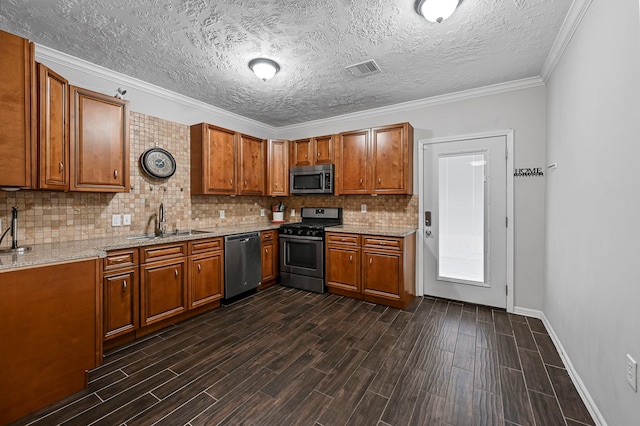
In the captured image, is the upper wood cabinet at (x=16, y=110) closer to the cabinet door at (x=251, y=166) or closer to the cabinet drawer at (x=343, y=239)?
the cabinet door at (x=251, y=166)

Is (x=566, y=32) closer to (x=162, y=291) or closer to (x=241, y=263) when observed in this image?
(x=241, y=263)

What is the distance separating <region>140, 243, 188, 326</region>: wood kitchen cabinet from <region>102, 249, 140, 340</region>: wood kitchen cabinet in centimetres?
6

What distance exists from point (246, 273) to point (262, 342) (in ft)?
4.14

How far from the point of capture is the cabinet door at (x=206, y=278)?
303cm

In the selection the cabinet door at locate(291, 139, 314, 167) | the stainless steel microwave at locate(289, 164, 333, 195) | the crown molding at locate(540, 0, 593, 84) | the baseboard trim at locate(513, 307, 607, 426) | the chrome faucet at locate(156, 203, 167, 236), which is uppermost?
the crown molding at locate(540, 0, 593, 84)

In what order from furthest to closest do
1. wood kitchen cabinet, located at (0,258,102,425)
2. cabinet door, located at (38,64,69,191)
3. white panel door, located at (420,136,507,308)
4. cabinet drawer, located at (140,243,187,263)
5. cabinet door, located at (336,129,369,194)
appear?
cabinet door, located at (336,129,369,194), white panel door, located at (420,136,507,308), cabinet drawer, located at (140,243,187,263), cabinet door, located at (38,64,69,191), wood kitchen cabinet, located at (0,258,102,425)

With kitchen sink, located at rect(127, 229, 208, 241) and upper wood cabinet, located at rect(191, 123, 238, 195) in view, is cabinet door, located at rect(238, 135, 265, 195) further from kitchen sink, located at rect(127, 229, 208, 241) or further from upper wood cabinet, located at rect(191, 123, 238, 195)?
kitchen sink, located at rect(127, 229, 208, 241)

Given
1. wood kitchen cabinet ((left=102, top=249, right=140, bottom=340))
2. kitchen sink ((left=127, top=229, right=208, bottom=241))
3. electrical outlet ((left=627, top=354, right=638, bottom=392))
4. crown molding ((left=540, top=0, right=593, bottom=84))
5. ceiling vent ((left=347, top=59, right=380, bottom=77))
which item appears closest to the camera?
electrical outlet ((left=627, top=354, right=638, bottom=392))

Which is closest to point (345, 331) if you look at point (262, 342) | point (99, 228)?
point (262, 342)

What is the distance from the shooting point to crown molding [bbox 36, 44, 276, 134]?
2.46 meters

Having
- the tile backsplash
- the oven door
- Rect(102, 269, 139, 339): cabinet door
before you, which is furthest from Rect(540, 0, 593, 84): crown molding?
Rect(102, 269, 139, 339): cabinet door

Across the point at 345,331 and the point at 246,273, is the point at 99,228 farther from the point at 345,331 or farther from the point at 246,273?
the point at 345,331

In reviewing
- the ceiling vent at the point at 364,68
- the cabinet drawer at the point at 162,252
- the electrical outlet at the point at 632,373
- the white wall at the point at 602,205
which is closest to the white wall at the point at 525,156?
the white wall at the point at 602,205

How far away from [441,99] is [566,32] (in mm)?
1459
